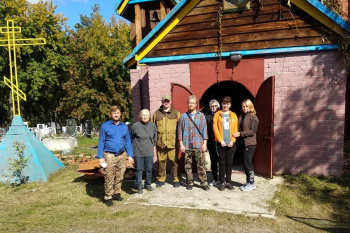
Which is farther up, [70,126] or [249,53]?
[249,53]

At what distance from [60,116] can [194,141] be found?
1080 inches

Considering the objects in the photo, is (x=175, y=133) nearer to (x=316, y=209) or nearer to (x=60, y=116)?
(x=316, y=209)

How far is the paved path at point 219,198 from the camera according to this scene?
4715 mm

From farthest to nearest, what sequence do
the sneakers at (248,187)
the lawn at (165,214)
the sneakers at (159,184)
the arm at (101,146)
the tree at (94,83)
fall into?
the tree at (94,83), the sneakers at (159,184), the sneakers at (248,187), the arm at (101,146), the lawn at (165,214)

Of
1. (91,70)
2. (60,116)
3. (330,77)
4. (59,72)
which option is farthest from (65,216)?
(60,116)

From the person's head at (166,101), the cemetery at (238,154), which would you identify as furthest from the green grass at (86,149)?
the person's head at (166,101)

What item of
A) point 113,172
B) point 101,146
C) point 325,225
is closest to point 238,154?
point 325,225

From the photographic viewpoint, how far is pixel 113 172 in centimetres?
514

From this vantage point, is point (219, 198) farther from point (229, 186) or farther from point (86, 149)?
point (86, 149)

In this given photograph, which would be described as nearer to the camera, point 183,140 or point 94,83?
point 183,140

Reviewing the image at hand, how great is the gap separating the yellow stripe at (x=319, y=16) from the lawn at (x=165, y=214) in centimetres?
316

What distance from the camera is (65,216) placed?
191 inches

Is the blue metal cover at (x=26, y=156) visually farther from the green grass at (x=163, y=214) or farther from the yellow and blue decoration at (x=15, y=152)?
the green grass at (x=163, y=214)

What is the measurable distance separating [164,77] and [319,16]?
3.74 meters
